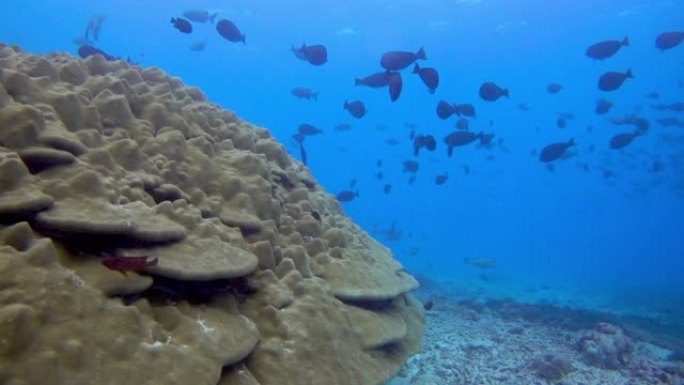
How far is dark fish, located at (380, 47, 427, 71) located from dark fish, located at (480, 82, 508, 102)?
2.80 meters

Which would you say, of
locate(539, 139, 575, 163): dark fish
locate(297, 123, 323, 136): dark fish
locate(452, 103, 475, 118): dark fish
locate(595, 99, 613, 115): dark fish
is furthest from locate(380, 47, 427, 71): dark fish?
locate(595, 99, 613, 115): dark fish

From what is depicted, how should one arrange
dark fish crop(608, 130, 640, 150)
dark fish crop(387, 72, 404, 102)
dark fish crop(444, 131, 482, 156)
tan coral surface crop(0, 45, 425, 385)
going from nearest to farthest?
tan coral surface crop(0, 45, 425, 385) → dark fish crop(387, 72, 404, 102) → dark fish crop(444, 131, 482, 156) → dark fish crop(608, 130, 640, 150)

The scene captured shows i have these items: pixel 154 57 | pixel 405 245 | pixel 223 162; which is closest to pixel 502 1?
pixel 405 245

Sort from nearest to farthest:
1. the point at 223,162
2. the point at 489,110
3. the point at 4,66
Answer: the point at 4,66 < the point at 223,162 < the point at 489,110

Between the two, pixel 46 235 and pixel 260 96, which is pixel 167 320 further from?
pixel 260 96

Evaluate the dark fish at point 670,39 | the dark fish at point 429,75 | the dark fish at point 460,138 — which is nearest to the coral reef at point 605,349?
the dark fish at point 460,138

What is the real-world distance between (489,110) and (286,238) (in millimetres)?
93141

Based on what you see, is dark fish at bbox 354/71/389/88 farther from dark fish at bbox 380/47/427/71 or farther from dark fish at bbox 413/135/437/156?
dark fish at bbox 413/135/437/156

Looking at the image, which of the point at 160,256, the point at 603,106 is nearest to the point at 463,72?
the point at 603,106

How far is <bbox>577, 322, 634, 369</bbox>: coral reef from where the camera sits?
28.5ft

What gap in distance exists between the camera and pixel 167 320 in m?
2.85

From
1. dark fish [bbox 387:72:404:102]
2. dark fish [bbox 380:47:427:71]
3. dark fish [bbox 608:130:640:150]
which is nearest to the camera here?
dark fish [bbox 387:72:404:102]

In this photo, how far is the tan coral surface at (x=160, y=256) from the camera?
7.59 feet

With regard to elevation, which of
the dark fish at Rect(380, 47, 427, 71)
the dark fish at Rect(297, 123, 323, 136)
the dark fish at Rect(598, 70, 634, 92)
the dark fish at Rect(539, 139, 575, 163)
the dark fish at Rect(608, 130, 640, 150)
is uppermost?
the dark fish at Rect(608, 130, 640, 150)
